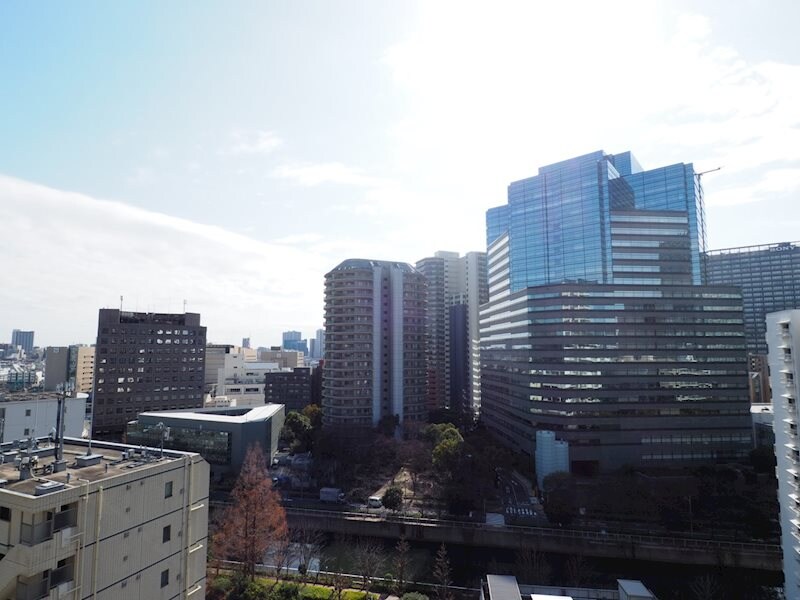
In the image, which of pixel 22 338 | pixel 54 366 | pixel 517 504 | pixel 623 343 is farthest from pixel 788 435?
pixel 22 338

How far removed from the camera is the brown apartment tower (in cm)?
5394

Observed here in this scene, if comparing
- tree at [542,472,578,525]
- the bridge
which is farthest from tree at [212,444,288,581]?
tree at [542,472,578,525]

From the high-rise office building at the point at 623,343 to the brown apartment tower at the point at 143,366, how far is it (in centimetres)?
4221

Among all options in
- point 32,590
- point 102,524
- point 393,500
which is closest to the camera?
point 32,590

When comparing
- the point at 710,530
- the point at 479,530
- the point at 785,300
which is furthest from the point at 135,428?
the point at 785,300

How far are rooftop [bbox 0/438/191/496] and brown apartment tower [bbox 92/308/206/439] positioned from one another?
42553mm

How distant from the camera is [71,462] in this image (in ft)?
45.9

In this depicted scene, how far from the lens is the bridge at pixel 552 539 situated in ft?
83.5

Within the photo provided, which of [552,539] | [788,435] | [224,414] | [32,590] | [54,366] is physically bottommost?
[552,539]

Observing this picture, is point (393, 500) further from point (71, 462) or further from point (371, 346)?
point (371, 346)

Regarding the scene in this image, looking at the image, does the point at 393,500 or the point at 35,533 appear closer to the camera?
the point at 35,533

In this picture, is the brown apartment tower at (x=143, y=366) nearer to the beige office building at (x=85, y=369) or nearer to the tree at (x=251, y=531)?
the tree at (x=251, y=531)

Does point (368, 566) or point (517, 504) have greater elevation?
point (368, 566)

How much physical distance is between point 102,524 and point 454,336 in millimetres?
76593
